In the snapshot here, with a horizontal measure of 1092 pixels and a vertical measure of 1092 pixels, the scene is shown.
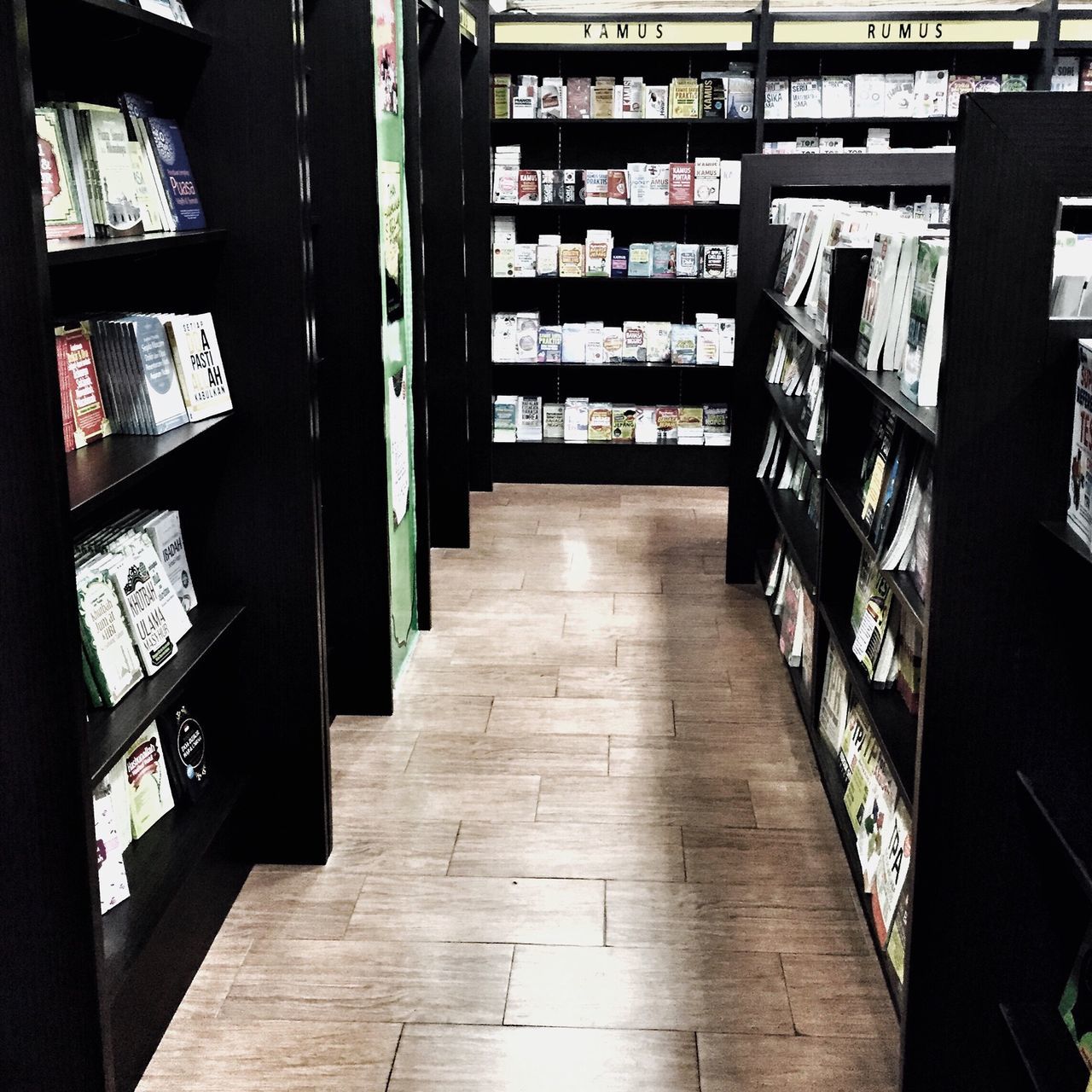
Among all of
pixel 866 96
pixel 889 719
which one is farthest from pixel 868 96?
pixel 889 719

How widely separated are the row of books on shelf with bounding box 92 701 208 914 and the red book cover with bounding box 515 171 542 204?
4.75 m

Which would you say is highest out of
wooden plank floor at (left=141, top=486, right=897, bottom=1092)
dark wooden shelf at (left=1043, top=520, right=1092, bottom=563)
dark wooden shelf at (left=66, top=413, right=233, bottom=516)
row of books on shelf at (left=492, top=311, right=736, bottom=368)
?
dark wooden shelf at (left=66, top=413, right=233, bottom=516)

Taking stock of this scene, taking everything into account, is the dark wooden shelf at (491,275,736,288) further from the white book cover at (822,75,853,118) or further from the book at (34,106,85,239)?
the book at (34,106,85,239)

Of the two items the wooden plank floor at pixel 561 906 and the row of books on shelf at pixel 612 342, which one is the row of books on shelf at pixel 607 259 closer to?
the row of books on shelf at pixel 612 342

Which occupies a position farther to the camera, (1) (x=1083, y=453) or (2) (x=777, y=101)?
(2) (x=777, y=101)

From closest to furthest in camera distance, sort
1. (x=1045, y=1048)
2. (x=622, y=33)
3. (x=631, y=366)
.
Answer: (x=1045, y=1048)
(x=622, y=33)
(x=631, y=366)

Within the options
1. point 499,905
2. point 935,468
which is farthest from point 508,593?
point 935,468

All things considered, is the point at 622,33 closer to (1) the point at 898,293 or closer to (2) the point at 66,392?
(1) the point at 898,293

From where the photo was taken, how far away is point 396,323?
4.16 meters

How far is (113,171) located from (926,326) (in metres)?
1.57

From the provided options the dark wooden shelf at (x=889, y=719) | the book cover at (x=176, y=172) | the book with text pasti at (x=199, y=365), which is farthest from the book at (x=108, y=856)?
the dark wooden shelf at (x=889, y=719)

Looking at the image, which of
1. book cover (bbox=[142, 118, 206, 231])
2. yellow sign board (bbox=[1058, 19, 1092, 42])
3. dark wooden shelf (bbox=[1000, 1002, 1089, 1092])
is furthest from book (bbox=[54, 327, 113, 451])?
yellow sign board (bbox=[1058, 19, 1092, 42])

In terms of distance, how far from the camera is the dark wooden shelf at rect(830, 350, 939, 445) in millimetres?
2270

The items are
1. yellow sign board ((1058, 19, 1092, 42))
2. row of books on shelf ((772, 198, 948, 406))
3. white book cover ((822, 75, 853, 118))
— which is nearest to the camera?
row of books on shelf ((772, 198, 948, 406))
